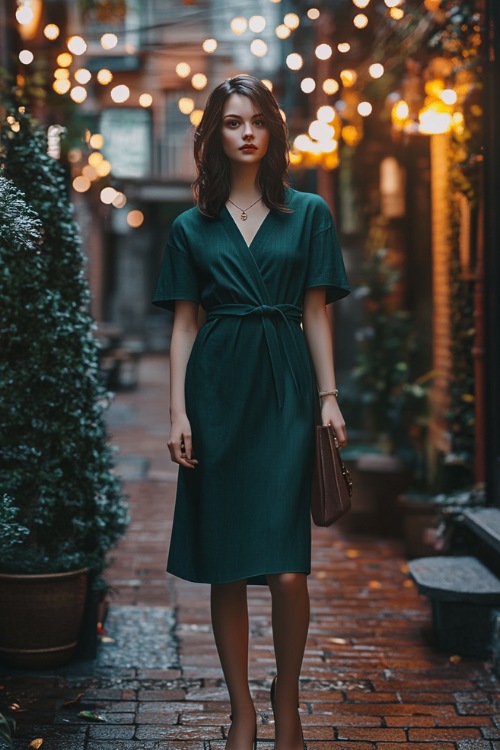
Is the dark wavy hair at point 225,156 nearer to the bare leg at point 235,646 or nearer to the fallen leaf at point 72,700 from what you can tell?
the bare leg at point 235,646

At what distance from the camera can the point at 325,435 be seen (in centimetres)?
337

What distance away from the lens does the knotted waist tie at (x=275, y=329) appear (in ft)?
11.1

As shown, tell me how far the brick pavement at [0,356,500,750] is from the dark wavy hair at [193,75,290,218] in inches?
71.9

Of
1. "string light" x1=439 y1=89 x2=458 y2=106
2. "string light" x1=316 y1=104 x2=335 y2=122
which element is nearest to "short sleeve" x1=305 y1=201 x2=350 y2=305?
"string light" x1=439 y1=89 x2=458 y2=106

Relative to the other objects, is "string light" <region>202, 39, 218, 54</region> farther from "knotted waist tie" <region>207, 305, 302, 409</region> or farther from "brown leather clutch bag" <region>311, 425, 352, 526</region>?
"brown leather clutch bag" <region>311, 425, 352, 526</region>

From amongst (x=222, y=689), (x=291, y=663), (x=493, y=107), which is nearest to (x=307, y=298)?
(x=291, y=663)

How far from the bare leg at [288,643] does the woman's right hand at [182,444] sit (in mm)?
441

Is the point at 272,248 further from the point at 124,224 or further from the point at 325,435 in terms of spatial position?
the point at 124,224

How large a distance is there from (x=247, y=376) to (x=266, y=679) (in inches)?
64.3

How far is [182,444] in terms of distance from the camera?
342 centimetres

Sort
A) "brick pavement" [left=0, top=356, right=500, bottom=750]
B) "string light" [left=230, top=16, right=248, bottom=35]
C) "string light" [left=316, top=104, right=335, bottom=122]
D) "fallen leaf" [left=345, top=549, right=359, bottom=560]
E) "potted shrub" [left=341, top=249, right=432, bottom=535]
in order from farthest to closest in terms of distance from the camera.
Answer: "string light" [left=230, top=16, right=248, bottom=35], "string light" [left=316, top=104, right=335, bottom=122], "potted shrub" [left=341, top=249, right=432, bottom=535], "fallen leaf" [left=345, top=549, right=359, bottom=560], "brick pavement" [left=0, top=356, right=500, bottom=750]

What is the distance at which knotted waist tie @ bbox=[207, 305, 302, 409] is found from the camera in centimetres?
338

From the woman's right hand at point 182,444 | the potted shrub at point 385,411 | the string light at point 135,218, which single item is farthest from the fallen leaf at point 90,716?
the string light at point 135,218

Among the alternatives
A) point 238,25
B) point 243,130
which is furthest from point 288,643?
point 238,25
